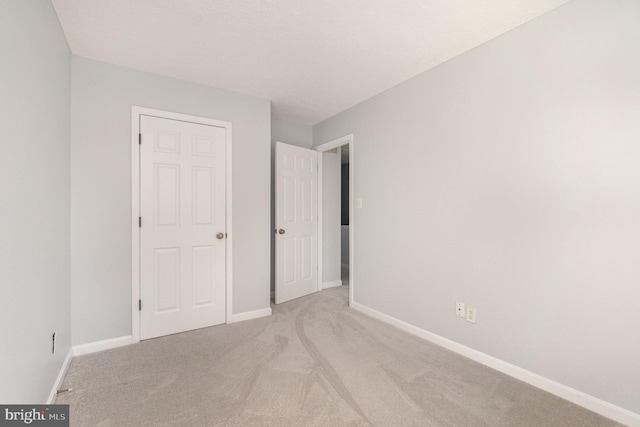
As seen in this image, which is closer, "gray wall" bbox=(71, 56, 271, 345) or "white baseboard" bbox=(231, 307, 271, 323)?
"gray wall" bbox=(71, 56, 271, 345)

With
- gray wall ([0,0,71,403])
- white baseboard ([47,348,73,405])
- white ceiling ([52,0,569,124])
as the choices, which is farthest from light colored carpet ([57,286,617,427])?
white ceiling ([52,0,569,124])

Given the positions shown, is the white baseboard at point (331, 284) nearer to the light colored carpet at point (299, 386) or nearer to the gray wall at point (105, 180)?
the light colored carpet at point (299, 386)

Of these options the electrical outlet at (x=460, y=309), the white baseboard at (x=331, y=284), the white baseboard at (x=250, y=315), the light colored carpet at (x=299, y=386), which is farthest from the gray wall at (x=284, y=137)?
the electrical outlet at (x=460, y=309)

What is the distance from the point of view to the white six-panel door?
2.57 meters

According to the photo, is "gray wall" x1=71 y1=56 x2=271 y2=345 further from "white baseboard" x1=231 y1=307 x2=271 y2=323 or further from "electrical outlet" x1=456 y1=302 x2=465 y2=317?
"electrical outlet" x1=456 y1=302 x2=465 y2=317

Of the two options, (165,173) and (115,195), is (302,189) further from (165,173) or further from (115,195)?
(115,195)

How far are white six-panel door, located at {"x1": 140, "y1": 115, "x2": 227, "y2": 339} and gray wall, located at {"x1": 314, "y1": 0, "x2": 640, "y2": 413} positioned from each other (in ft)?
6.46

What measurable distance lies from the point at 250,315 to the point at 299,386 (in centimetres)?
141

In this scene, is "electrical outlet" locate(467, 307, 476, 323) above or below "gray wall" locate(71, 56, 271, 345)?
below

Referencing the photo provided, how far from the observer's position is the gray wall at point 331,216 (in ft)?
13.8

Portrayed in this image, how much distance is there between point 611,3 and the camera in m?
1.57

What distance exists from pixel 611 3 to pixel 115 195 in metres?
3.78

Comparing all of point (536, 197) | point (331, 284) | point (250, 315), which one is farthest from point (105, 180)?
point (536, 197)

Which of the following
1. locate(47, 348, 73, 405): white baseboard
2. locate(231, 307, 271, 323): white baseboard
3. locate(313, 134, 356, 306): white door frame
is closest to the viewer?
locate(47, 348, 73, 405): white baseboard
